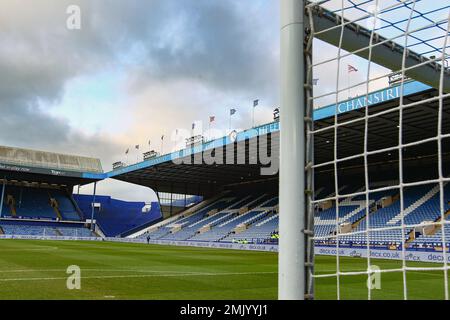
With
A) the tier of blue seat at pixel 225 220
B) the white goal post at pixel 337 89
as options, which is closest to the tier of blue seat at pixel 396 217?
the tier of blue seat at pixel 225 220

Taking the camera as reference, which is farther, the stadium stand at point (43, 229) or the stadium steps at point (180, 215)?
the stadium steps at point (180, 215)

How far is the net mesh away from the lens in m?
3.50

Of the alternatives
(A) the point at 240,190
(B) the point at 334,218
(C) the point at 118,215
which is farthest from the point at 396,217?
(C) the point at 118,215

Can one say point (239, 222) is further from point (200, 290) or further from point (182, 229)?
point (200, 290)

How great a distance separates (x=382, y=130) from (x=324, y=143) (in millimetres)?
3653

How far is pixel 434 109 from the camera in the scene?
2095 cm

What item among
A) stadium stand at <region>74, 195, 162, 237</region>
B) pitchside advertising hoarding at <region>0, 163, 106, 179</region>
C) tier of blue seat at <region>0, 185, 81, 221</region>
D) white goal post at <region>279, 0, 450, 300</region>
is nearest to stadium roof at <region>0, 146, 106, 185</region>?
pitchside advertising hoarding at <region>0, 163, 106, 179</region>

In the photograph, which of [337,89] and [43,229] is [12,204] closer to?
[43,229]

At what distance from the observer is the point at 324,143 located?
78.0ft

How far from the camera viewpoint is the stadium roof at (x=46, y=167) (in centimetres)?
4859

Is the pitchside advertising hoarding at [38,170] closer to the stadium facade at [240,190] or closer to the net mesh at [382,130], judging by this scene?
the stadium facade at [240,190]

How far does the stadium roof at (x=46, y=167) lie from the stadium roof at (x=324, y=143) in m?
5.62

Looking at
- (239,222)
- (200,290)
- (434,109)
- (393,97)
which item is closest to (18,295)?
(200,290)

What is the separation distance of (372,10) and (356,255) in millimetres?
22497
